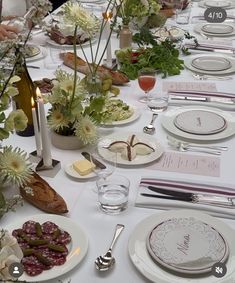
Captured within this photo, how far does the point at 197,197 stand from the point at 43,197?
1.21ft

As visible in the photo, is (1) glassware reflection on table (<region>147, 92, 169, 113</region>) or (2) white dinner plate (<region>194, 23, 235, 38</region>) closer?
(1) glassware reflection on table (<region>147, 92, 169, 113</region>)

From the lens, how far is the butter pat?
4.06 feet

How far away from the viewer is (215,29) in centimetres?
239

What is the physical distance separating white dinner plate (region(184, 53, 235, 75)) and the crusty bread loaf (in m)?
1.01

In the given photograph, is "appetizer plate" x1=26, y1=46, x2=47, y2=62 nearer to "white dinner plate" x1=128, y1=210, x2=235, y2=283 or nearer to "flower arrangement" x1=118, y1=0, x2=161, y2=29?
"flower arrangement" x1=118, y1=0, x2=161, y2=29

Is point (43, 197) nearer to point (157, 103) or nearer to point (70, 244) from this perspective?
point (70, 244)

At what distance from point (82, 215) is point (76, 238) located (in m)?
0.12

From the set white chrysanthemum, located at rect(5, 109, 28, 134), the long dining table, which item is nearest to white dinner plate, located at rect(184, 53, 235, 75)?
the long dining table

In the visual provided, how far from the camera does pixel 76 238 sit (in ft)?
3.24

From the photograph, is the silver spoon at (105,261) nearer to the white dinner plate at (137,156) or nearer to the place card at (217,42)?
the white dinner plate at (137,156)

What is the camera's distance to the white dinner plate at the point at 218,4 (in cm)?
285

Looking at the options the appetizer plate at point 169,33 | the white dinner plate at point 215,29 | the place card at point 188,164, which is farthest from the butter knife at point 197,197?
the white dinner plate at point 215,29

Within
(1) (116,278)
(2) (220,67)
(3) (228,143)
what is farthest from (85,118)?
(2) (220,67)

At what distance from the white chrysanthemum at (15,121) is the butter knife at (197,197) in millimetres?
355
